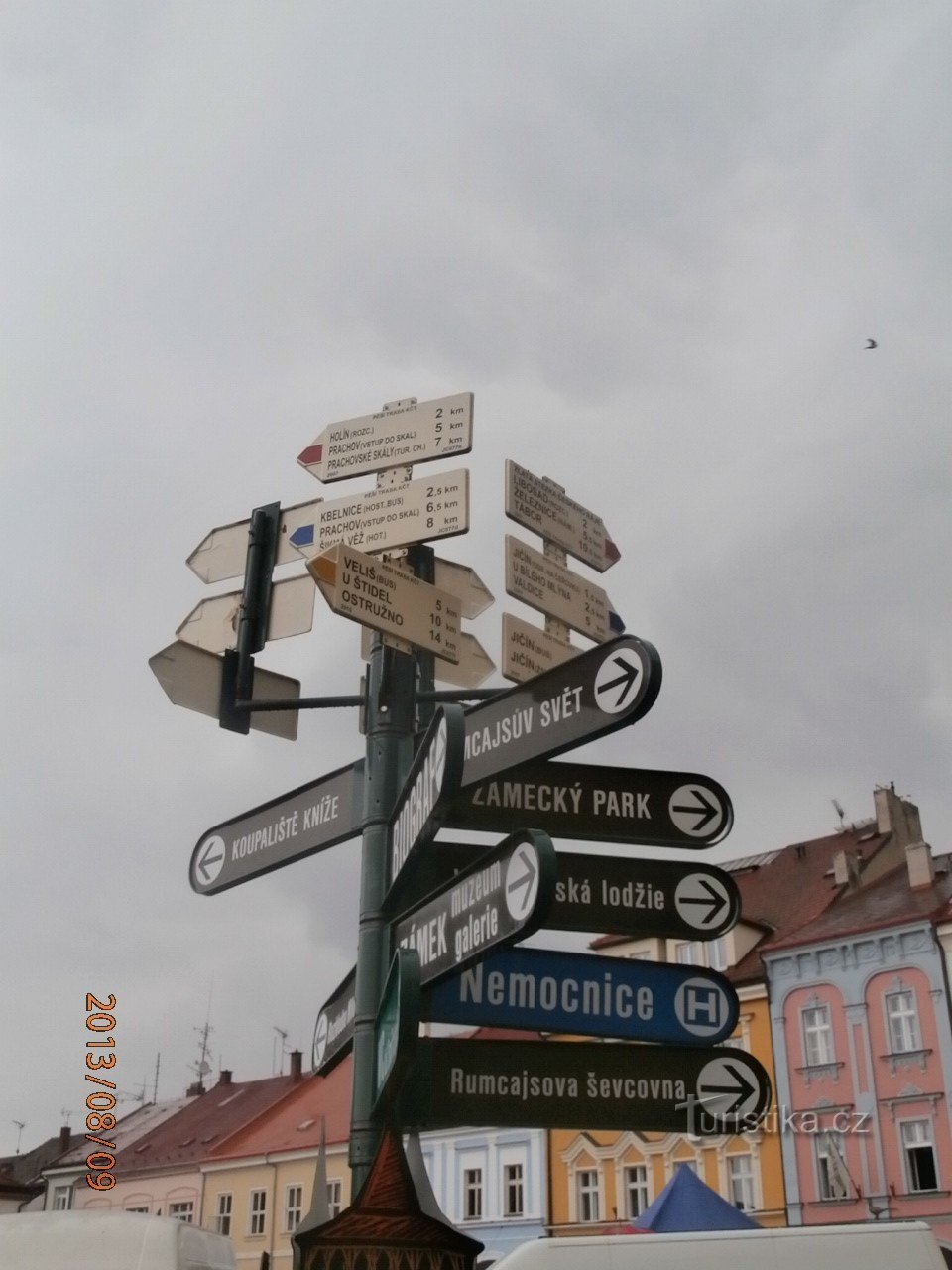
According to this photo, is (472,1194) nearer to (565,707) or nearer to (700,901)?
(700,901)

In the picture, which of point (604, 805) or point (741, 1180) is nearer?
point (604, 805)

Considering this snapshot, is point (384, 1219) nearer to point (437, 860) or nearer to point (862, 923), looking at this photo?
point (437, 860)

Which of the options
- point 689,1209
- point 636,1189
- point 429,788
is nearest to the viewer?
point 429,788

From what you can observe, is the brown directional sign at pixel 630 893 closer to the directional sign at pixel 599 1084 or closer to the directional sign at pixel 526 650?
the directional sign at pixel 599 1084

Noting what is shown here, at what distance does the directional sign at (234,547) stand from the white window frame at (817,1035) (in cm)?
2433

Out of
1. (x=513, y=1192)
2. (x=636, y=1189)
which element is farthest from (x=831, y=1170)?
(x=513, y=1192)

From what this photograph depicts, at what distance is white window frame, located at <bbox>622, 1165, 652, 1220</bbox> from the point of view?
28719 mm

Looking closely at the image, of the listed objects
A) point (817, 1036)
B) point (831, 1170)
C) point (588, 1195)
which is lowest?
point (588, 1195)

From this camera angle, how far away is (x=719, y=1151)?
27.7 metres

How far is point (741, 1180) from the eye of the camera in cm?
2727

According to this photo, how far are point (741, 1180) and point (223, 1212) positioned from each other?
1678 cm

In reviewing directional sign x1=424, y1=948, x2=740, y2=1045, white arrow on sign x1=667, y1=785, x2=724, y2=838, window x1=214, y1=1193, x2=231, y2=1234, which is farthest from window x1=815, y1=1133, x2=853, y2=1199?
white arrow on sign x1=667, y1=785, x2=724, y2=838

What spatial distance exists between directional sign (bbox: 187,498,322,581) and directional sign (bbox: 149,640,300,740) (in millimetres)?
464

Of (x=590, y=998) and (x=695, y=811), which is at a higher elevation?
(x=695, y=811)
